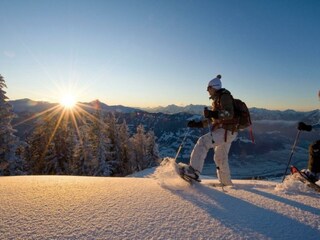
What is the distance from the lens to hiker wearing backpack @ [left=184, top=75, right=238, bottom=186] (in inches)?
207

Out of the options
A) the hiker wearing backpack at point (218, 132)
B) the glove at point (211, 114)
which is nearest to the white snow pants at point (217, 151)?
the hiker wearing backpack at point (218, 132)

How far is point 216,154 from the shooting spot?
225 inches

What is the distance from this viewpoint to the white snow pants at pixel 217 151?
5340 millimetres

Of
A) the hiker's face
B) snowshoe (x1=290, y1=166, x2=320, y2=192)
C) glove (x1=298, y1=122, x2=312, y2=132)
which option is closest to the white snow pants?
the hiker's face

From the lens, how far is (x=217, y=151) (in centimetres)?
571

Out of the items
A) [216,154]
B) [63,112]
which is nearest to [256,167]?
[63,112]

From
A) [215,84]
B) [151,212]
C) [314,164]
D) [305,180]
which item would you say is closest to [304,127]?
[314,164]

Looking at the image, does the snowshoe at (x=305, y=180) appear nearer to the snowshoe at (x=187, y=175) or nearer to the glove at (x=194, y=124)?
the snowshoe at (x=187, y=175)

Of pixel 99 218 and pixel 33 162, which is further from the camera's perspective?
pixel 33 162

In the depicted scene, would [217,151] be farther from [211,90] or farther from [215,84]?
[215,84]

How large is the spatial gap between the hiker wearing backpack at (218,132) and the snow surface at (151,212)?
84 cm

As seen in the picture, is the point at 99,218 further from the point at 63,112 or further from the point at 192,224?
the point at 63,112

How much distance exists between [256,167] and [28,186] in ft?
687

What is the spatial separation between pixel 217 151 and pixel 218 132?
48 cm
